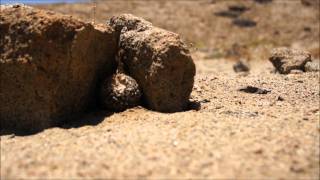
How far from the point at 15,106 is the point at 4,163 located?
1.27m

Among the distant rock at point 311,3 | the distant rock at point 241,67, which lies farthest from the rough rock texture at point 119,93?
the distant rock at point 311,3

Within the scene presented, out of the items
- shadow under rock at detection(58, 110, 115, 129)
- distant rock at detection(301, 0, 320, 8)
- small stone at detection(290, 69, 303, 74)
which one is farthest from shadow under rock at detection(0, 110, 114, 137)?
distant rock at detection(301, 0, 320, 8)

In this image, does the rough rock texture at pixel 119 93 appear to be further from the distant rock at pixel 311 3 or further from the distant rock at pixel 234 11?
the distant rock at pixel 311 3

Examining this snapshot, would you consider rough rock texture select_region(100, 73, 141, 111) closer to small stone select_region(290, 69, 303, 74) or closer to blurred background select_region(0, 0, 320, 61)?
small stone select_region(290, 69, 303, 74)

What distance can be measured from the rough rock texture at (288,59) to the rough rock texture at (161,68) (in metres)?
5.30

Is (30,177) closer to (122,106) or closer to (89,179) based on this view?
(89,179)

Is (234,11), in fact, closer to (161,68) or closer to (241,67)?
(241,67)

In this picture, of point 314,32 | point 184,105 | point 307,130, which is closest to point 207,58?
point 314,32

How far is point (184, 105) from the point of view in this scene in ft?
21.6

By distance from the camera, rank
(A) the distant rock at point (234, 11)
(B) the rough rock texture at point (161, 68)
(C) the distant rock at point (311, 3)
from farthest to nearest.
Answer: (A) the distant rock at point (234, 11)
(C) the distant rock at point (311, 3)
(B) the rough rock texture at point (161, 68)

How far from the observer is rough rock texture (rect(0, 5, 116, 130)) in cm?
586

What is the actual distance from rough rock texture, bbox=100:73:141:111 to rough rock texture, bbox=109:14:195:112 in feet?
0.49

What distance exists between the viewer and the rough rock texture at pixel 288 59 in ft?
36.8

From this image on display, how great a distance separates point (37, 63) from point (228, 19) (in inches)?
859
